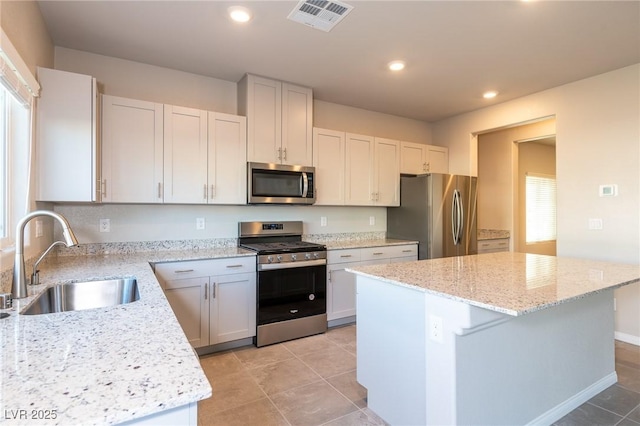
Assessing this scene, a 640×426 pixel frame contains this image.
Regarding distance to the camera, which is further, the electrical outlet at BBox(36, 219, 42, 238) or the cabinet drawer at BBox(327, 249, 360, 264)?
the cabinet drawer at BBox(327, 249, 360, 264)

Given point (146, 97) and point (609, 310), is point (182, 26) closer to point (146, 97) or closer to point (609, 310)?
point (146, 97)

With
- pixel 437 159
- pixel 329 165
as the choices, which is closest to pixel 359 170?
pixel 329 165

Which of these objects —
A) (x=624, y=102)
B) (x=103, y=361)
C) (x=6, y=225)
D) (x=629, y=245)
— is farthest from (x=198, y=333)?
(x=624, y=102)

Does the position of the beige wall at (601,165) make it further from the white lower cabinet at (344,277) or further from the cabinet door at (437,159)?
the white lower cabinet at (344,277)

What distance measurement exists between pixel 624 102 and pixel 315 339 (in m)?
3.68

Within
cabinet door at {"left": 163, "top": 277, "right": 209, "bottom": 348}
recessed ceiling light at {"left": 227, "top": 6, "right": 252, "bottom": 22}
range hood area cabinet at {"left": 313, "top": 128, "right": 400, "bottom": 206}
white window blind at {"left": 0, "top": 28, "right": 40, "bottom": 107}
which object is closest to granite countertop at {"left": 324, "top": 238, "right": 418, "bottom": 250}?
range hood area cabinet at {"left": 313, "top": 128, "right": 400, "bottom": 206}

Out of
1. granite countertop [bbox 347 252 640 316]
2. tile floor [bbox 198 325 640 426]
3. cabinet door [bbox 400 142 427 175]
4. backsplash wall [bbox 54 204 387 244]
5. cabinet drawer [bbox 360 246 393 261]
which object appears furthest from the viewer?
cabinet door [bbox 400 142 427 175]

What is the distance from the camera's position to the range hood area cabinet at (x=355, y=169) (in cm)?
367

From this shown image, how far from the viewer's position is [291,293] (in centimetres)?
311

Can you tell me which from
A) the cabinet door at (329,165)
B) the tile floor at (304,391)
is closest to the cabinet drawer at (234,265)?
the tile floor at (304,391)

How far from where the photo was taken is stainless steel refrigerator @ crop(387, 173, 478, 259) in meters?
3.85

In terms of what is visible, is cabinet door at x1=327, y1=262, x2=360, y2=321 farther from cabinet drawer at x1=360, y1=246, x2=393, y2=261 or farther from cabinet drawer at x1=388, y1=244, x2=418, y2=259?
cabinet drawer at x1=388, y1=244, x2=418, y2=259

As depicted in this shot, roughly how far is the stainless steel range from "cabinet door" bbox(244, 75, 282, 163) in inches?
29.5

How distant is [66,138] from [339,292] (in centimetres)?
270
